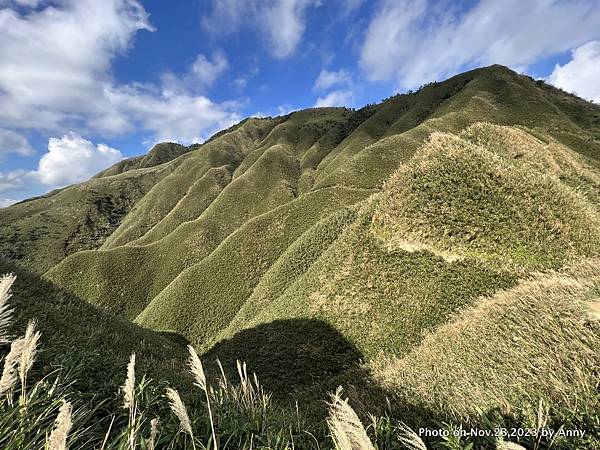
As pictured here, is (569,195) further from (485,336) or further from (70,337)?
(70,337)

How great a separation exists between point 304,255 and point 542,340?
29.6 metres

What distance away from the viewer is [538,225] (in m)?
17.4

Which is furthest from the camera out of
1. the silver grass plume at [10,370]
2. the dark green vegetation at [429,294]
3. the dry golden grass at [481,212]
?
the dry golden grass at [481,212]

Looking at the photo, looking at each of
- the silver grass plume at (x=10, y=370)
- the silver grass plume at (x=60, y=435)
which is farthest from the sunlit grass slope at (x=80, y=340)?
the silver grass plume at (x=60, y=435)

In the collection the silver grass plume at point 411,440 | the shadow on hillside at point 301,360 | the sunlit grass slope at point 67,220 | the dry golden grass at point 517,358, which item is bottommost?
the shadow on hillside at point 301,360

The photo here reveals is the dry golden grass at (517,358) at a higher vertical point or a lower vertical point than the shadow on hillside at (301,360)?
higher

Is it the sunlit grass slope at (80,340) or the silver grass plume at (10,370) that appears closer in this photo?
the silver grass plume at (10,370)

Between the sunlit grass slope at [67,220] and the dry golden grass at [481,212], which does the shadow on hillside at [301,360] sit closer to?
the dry golden grass at [481,212]

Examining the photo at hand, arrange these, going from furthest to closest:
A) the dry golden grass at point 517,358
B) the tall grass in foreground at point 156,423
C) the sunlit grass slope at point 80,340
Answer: the sunlit grass slope at point 80,340 < the dry golden grass at point 517,358 < the tall grass in foreground at point 156,423

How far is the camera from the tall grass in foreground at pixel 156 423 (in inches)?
146

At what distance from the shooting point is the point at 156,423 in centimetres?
408

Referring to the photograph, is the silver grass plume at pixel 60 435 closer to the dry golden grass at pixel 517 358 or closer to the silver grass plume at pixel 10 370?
the silver grass plume at pixel 10 370

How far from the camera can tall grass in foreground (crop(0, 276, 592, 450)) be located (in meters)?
3.71

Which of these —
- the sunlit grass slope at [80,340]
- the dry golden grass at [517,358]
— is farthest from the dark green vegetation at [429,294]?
the sunlit grass slope at [80,340]
